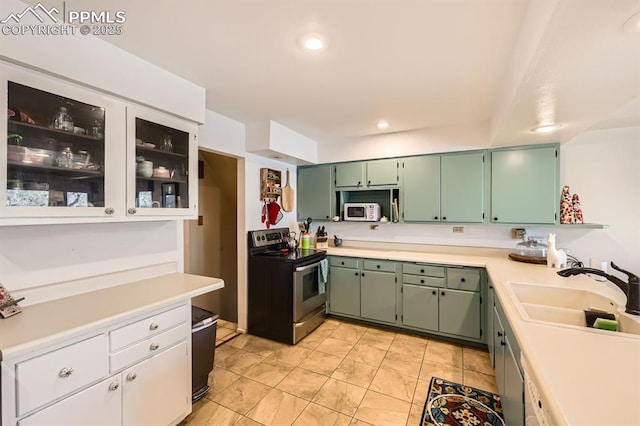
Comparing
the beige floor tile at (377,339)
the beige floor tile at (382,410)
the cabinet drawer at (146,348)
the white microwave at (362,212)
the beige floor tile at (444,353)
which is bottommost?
the beige floor tile at (382,410)

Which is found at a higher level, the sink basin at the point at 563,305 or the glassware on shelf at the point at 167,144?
the glassware on shelf at the point at 167,144

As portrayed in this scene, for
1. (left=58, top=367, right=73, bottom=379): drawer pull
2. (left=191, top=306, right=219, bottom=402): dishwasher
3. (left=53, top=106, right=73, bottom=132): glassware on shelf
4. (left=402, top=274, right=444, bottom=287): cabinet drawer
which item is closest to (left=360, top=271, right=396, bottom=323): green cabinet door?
(left=402, top=274, right=444, bottom=287): cabinet drawer

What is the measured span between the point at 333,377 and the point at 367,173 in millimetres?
2445

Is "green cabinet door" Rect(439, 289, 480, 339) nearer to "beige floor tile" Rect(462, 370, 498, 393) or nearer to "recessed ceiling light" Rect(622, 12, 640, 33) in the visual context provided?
"beige floor tile" Rect(462, 370, 498, 393)

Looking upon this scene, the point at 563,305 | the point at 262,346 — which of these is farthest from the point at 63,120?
the point at 563,305

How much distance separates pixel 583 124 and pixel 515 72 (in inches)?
44.1

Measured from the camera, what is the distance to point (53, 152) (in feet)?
4.83

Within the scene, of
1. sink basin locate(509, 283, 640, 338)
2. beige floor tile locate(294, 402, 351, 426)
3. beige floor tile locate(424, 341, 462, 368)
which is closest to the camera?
sink basin locate(509, 283, 640, 338)

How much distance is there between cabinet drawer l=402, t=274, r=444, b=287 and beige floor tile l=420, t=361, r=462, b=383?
2.61 feet

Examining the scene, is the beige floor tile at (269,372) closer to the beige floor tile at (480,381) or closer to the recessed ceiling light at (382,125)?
the beige floor tile at (480,381)

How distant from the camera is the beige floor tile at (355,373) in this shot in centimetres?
236

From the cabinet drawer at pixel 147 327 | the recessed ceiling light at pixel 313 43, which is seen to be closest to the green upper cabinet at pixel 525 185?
the recessed ceiling light at pixel 313 43

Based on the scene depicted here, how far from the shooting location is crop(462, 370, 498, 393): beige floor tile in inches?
89.0

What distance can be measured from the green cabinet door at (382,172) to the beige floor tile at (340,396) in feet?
7.70
